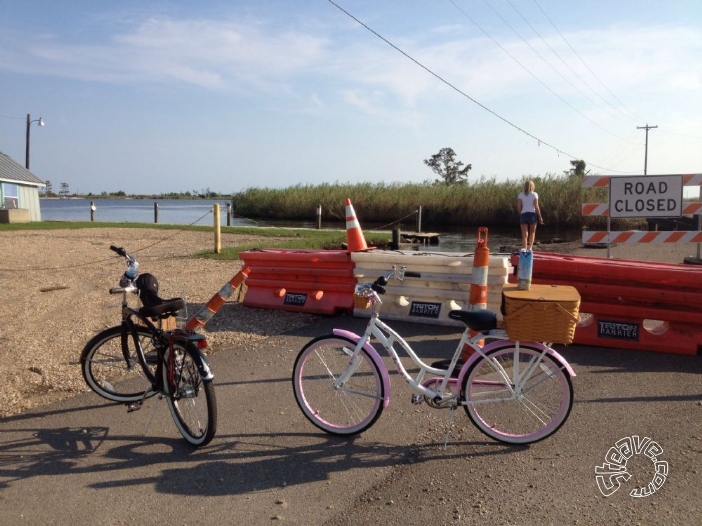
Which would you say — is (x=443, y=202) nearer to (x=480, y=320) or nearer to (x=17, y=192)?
(x=17, y=192)

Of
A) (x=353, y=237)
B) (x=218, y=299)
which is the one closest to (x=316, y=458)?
(x=218, y=299)

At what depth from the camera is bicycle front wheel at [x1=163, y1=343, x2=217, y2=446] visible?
14.4 ft

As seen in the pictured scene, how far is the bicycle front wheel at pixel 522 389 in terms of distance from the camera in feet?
14.5

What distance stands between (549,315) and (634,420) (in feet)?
4.65

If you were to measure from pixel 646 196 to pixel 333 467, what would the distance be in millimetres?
8756

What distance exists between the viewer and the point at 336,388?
477 cm

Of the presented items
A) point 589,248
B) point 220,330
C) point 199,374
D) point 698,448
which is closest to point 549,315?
point 698,448

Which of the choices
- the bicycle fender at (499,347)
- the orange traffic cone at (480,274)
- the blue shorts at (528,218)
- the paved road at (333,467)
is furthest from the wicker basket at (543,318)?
the blue shorts at (528,218)

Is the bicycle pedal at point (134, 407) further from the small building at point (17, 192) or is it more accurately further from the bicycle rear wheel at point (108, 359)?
the small building at point (17, 192)

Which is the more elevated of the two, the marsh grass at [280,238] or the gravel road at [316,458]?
the marsh grass at [280,238]

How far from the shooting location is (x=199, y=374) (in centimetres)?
438
